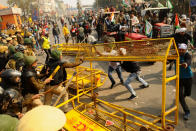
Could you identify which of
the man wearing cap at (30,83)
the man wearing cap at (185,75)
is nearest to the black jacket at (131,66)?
the man wearing cap at (185,75)

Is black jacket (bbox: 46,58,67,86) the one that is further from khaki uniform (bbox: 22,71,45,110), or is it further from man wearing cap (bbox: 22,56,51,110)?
khaki uniform (bbox: 22,71,45,110)

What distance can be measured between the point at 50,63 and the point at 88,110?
1.60 m

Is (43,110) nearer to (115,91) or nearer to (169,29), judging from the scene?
(115,91)

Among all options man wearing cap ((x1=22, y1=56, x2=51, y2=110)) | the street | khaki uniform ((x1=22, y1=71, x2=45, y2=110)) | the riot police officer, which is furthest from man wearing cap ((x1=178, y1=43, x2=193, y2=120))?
the riot police officer

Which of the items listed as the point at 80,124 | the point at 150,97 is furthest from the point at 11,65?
the point at 150,97

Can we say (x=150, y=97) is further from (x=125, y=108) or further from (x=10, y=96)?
(x=10, y=96)

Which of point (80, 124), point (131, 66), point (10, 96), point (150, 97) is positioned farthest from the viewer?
point (150, 97)

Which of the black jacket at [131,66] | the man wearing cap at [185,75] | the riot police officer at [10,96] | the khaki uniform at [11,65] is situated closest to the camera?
the riot police officer at [10,96]

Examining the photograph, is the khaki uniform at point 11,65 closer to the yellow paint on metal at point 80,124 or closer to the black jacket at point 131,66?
the yellow paint on metal at point 80,124

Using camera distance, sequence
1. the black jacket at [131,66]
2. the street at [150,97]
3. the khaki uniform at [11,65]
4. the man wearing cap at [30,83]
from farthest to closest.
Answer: the khaki uniform at [11,65] < the black jacket at [131,66] < the street at [150,97] < the man wearing cap at [30,83]

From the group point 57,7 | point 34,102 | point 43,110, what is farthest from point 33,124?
point 57,7

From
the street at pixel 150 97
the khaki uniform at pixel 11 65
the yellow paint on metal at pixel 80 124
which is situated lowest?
the street at pixel 150 97

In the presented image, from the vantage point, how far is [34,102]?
3725 millimetres

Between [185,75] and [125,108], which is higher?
[185,75]
